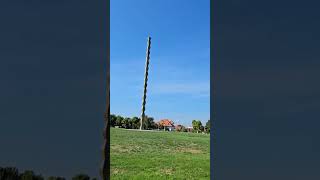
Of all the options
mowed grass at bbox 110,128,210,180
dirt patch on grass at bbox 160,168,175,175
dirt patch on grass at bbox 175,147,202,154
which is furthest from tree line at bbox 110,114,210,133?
dirt patch on grass at bbox 160,168,175,175

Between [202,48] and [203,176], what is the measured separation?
274 cm

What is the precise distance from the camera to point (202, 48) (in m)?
9.00

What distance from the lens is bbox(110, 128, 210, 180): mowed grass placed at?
739 cm

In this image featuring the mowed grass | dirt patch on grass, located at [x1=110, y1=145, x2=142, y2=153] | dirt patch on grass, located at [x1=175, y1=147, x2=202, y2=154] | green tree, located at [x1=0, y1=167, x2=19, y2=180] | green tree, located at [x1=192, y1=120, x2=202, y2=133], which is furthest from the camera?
green tree, located at [x1=192, y1=120, x2=202, y2=133]

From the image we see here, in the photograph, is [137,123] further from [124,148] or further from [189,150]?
[124,148]

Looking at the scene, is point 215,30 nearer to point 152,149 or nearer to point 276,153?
point 276,153

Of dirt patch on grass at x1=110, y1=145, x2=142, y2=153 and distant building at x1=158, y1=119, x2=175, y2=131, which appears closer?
dirt patch on grass at x1=110, y1=145, x2=142, y2=153

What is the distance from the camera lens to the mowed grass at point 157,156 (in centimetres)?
739

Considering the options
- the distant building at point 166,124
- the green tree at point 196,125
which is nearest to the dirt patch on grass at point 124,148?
the green tree at point 196,125

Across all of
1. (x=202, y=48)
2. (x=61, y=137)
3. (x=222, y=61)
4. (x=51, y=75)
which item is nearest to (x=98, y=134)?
(x=61, y=137)

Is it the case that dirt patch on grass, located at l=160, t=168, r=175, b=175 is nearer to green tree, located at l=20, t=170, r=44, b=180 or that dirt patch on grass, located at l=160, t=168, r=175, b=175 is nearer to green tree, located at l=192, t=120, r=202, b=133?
green tree, located at l=20, t=170, r=44, b=180

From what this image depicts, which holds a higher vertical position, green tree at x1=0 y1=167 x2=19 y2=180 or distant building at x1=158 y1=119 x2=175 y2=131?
distant building at x1=158 y1=119 x2=175 y2=131

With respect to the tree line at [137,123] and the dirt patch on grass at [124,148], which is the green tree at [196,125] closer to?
the tree line at [137,123]

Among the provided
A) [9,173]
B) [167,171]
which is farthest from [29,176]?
[167,171]
